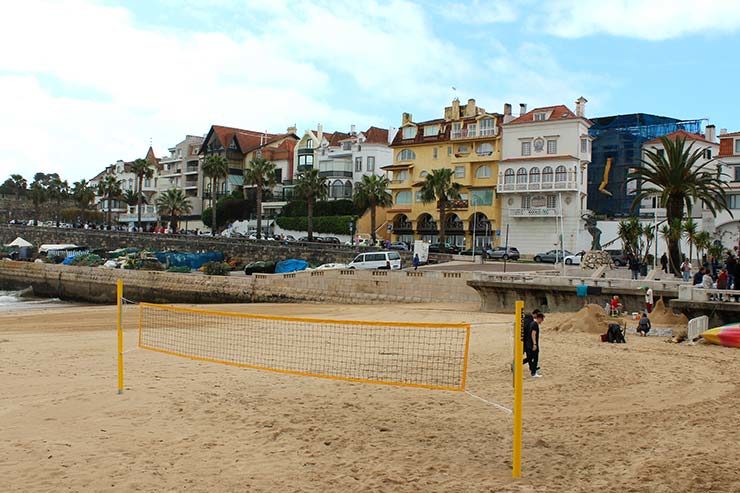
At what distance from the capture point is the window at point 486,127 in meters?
63.3

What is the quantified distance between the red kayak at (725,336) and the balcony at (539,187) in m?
41.1

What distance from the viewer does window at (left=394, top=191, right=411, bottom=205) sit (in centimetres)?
6812

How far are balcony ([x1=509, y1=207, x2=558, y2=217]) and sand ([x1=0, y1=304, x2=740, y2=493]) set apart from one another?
44496 mm

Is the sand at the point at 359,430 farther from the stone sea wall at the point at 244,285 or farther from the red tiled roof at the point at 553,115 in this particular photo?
the red tiled roof at the point at 553,115

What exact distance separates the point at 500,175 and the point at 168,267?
3004 cm

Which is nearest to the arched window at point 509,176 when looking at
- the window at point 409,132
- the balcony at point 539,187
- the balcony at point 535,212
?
the balcony at point 539,187

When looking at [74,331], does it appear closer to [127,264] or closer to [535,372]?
[535,372]

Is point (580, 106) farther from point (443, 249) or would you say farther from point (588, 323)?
point (588, 323)

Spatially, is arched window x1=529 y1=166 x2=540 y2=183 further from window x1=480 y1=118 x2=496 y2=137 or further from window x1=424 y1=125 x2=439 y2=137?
window x1=424 y1=125 x2=439 y2=137

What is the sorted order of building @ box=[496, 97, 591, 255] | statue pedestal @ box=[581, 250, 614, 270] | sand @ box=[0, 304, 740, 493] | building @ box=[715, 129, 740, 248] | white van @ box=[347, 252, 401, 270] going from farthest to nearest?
building @ box=[496, 97, 591, 255]
building @ box=[715, 129, 740, 248]
white van @ box=[347, 252, 401, 270]
statue pedestal @ box=[581, 250, 614, 270]
sand @ box=[0, 304, 740, 493]

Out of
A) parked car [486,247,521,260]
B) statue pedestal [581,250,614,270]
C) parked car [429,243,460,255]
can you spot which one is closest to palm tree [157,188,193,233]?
parked car [429,243,460,255]

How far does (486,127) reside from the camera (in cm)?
6375

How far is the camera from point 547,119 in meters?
59.7

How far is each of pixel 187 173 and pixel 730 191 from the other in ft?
239
